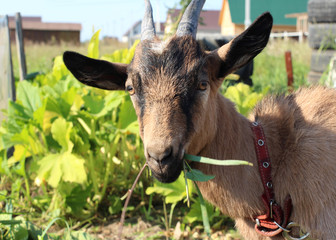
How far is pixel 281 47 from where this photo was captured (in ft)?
46.1

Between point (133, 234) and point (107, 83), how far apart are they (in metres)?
1.97

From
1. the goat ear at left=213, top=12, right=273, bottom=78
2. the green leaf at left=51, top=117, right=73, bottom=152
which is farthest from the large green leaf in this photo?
the goat ear at left=213, top=12, right=273, bottom=78

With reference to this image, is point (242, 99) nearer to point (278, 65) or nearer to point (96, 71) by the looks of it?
point (96, 71)

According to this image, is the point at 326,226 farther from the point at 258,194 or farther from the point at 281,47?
the point at 281,47

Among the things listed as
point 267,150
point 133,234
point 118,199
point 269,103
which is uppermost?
point 269,103

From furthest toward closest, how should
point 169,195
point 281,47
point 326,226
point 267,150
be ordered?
1. point 281,47
2. point 169,195
3. point 267,150
4. point 326,226

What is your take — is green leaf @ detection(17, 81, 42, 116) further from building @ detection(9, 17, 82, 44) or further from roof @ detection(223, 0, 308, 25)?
building @ detection(9, 17, 82, 44)

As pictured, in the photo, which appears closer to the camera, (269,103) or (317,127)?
(317,127)

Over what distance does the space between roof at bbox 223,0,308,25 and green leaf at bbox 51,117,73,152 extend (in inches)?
924

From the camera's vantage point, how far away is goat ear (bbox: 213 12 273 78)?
229 centimetres

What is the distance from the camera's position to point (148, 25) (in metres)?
2.68

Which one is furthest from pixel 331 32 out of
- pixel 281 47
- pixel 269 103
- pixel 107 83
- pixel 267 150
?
pixel 281 47

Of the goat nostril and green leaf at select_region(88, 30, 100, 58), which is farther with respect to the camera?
green leaf at select_region(88, 30, 100, 58)

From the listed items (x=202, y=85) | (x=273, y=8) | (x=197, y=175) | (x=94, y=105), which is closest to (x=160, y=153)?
(x=197, y=175)
